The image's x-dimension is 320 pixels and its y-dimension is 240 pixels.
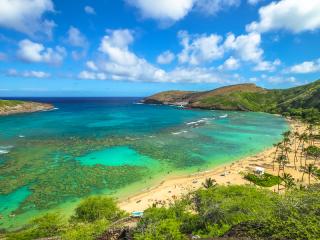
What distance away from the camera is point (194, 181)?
174 ft

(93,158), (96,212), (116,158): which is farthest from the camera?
(116,158)

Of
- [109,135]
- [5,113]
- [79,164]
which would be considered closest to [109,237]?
[79,164]

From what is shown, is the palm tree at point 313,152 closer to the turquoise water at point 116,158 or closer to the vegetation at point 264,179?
the vegetation at point 264,179

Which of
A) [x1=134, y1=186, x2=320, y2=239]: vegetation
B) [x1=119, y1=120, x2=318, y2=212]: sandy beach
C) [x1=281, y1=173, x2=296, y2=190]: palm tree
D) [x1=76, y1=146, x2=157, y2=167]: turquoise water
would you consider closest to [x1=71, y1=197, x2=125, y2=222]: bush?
[x1=119, y1=120, x2=318, y2=212]: sandy beach

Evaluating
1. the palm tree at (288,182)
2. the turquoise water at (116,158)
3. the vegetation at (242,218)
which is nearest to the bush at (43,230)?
the vegetation at (242,218)

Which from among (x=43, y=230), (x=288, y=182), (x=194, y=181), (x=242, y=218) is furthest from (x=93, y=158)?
(x=242, y=218)

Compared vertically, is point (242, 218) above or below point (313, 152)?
above

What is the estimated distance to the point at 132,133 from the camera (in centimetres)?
10756

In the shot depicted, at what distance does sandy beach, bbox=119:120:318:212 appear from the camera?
44.5 metres

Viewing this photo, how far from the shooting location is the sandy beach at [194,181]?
44.5 m

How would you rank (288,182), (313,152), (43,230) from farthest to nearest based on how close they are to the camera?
1. (313,152)
2. (288,182)
3. (43,230)

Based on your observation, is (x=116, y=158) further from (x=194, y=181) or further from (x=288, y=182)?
(x=288, y=182)

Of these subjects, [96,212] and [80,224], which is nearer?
[80,224]

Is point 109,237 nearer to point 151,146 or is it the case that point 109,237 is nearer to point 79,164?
point 79,164
